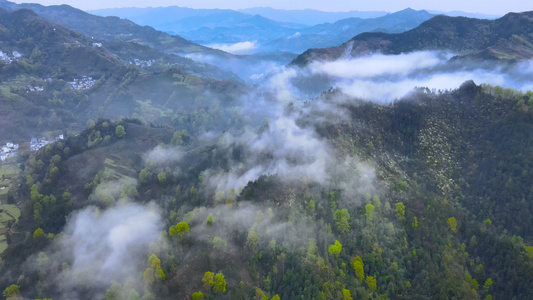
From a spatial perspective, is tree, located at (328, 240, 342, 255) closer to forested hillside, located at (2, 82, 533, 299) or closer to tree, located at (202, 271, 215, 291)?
forested hillside, located at (2, 82, 533, 299)

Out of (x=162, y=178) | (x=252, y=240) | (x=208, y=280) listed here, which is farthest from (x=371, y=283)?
(x=162, y=178)

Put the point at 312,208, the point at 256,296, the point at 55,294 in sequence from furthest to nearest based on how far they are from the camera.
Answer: the point at 312,208 < the point at 55,294 < the point at 256,296

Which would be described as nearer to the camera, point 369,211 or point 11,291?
point 11,291

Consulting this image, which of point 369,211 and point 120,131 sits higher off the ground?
point 369,211

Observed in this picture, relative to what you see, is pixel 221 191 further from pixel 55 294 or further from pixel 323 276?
pixel 55 294

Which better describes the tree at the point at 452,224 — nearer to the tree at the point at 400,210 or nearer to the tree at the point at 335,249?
the tree at the point at 400,210

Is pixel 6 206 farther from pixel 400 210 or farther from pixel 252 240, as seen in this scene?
pixel 400 210

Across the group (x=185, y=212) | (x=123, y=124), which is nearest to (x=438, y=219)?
(x=185, y=212)

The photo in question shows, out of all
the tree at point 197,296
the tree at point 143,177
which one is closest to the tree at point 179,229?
the tree at point 197,296
